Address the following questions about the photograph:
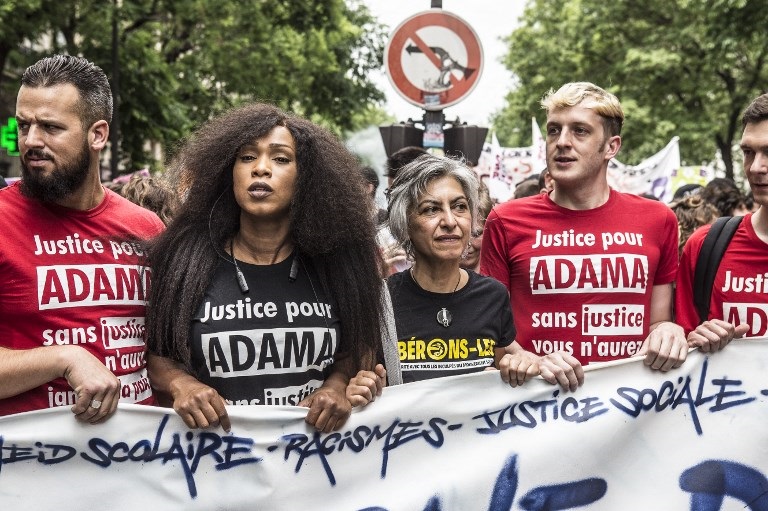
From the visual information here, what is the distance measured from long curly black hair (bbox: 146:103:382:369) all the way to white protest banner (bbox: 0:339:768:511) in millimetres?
262

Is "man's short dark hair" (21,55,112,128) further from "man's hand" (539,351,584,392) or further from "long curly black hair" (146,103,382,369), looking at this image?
"man's hand" (539,351,584,392)

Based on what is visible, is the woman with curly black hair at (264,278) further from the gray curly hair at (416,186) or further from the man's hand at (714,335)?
the man's hand at (714,335)

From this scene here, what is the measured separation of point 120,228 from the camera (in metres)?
3.31

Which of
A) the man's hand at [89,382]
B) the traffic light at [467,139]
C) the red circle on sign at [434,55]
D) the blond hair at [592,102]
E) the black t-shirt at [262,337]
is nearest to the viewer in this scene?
the man's hand at [89,382]

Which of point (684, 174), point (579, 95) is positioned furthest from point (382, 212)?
point (684, 174)

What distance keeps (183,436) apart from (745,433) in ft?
5.99

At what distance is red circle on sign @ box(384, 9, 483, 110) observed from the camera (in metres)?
7.25

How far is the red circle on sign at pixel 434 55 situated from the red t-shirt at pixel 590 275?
11.8ft

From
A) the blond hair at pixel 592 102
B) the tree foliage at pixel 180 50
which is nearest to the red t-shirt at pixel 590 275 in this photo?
the blond hair at pixel 592 102

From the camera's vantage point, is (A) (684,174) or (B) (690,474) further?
(A) (684,174)

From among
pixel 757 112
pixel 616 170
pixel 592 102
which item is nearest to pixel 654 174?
Result: pixel 616 170

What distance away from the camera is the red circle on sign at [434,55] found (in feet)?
23.8

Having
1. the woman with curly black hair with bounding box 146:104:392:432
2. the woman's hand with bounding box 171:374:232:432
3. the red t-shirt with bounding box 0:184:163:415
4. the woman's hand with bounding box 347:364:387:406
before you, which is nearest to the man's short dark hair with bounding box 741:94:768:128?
the woman with curly black hair with bounding box 146:104:392:432

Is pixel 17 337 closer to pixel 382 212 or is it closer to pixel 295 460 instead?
pixel 295 460
